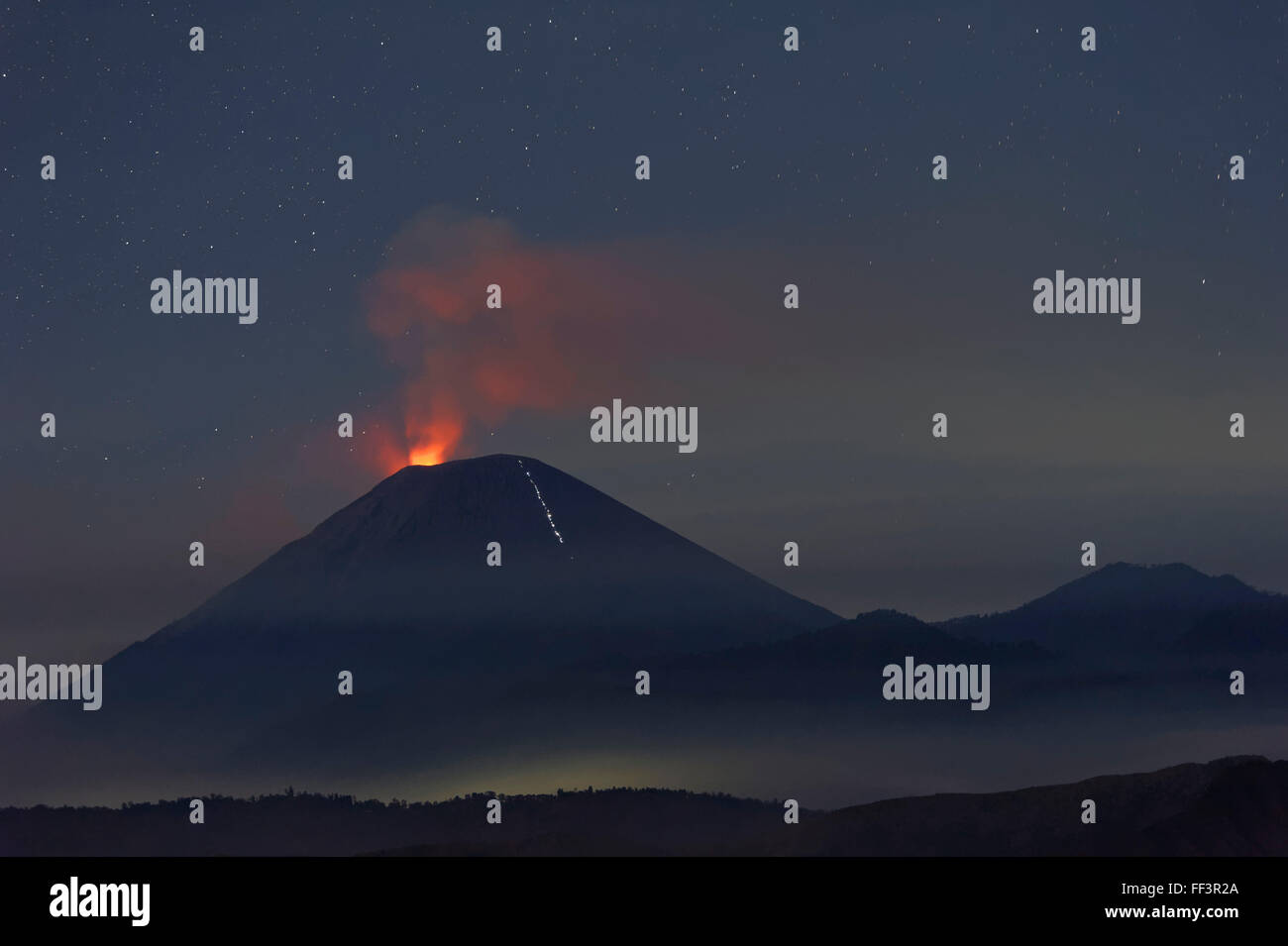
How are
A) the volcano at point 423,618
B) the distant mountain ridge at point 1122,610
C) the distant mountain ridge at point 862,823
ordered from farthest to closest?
the volcano at point 423,618, the distant mountain ridge at point 1122,610, the distant mountain ridge at point 862,823

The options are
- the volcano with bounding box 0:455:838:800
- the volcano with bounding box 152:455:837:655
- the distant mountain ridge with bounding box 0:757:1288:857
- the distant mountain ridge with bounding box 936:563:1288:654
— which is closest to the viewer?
the distant mountain ridge with bounding box 0:757:1288:857

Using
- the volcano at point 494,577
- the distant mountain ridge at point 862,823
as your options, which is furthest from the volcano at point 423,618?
the distant mountain ridge at point 862,823

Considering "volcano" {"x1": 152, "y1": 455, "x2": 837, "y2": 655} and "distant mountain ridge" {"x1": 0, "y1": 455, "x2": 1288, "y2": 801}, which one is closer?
"distant mountain ridge" {"x1": 0, "y1": 455, "x2": 1288, "y2": 801}

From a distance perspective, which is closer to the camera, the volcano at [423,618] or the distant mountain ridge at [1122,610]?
the distant mountain ridge at [1122,610]

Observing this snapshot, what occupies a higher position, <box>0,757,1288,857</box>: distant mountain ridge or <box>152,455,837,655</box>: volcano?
<box>152,455,837,655</box>: volcano

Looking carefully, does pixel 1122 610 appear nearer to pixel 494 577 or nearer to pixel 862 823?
pixel 862 823

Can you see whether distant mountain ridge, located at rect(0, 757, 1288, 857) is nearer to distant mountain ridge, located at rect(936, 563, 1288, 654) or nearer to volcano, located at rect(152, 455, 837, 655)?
distant mountain ridge, located at rect(936, 563, 1288, 654)

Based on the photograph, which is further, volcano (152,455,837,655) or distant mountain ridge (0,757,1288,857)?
volcano (152,455,837,655)

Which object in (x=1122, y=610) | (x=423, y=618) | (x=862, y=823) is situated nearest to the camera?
(x=862, y=823)

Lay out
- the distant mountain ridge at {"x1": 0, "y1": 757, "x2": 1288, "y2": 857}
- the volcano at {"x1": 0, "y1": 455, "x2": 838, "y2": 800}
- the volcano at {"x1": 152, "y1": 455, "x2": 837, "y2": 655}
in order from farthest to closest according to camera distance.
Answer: the volcano at {"x1": 152, "y1": 455, "x2": 837, "y2": 655}
the volcano at {"x1": 0, "y1": 455, "x2": 838, "y2": 800}
the distant mountain ridge at {"x1": 0, "y1": 757, "x2": 1288, "y2": 857}

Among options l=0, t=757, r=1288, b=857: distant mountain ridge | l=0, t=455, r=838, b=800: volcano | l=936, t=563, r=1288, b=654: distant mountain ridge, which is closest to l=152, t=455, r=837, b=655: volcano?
l=0, t=455, r=838, b=800: volcano

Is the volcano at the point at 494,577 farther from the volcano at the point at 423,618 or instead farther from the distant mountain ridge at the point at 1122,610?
the distant mountain ridge at the point at 1122,610

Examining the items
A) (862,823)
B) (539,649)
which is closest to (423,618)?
(539,649)
